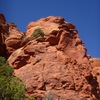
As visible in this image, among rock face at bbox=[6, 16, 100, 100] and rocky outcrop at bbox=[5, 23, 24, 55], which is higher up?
rocky outcrop at bbox=[5, 23, 24, 55]

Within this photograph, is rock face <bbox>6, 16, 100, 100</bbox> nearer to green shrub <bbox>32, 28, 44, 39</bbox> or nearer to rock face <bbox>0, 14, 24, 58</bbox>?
green shrub <bbox>32, 28, 44, 39</bbox>

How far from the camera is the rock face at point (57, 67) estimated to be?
118 ft

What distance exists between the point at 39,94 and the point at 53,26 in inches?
671

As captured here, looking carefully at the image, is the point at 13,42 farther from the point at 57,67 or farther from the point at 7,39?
the point at 57,67

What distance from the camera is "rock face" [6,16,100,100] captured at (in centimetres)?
3606

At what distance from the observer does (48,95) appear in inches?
1363

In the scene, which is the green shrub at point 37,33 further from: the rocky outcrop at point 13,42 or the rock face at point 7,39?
the rock face at point 7,39

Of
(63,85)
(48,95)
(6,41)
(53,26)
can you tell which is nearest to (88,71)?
(63,85)

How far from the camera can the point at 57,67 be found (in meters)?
38.3

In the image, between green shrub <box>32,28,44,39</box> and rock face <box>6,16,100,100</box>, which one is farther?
green shrub <box>32,28,44,39</box>

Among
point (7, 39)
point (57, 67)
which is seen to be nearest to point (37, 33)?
point (7, 39)

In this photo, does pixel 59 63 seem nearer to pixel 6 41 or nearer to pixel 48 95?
pixel 48 95

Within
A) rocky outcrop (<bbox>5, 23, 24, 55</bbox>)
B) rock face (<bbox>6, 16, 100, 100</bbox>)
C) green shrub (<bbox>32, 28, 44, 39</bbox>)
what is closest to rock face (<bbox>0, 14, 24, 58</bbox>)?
rocky outcrop (<bbox>5, 23, 24, 55</bbox>)

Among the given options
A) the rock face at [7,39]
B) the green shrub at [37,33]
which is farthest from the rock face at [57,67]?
the rock face at [7,39]
